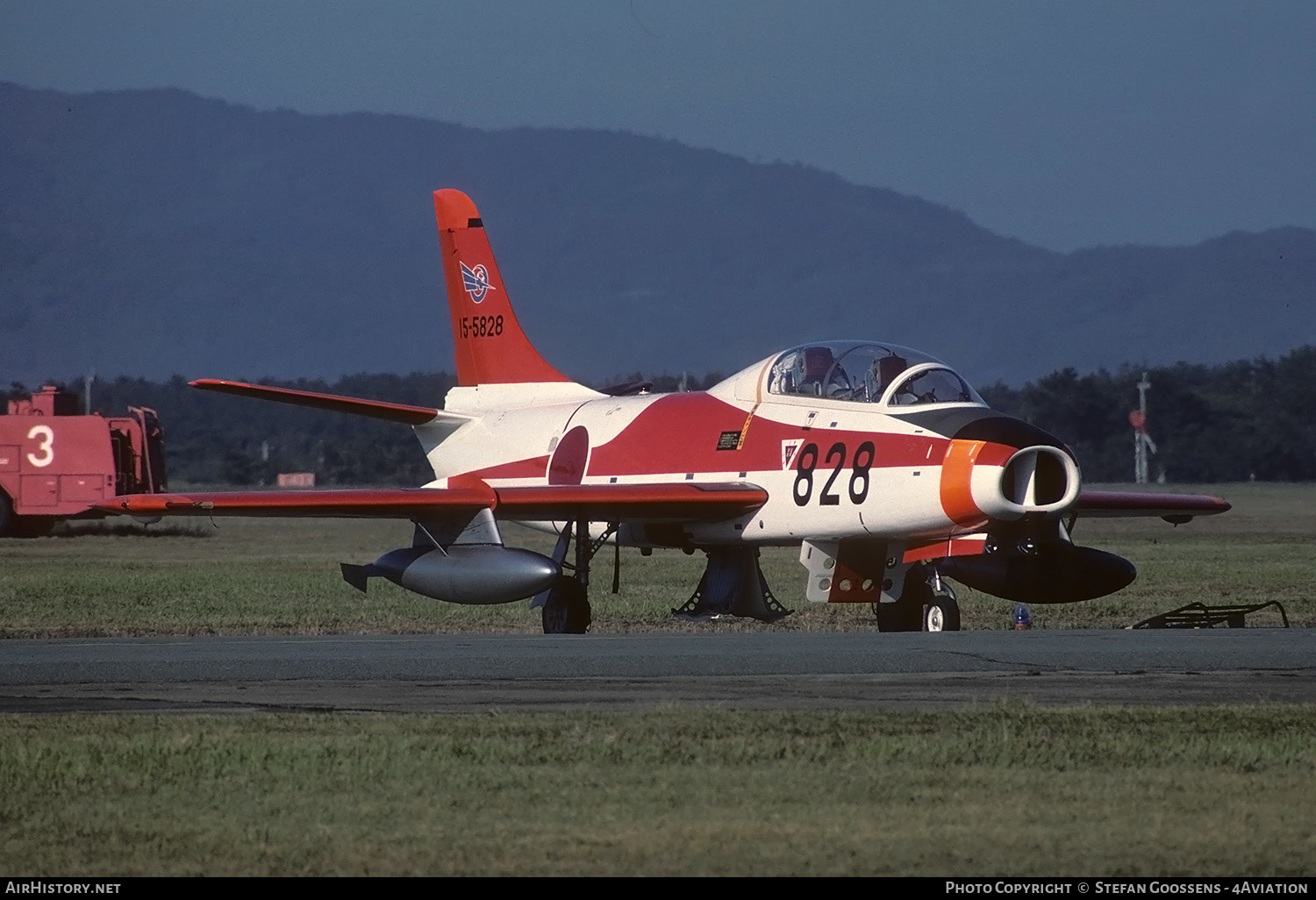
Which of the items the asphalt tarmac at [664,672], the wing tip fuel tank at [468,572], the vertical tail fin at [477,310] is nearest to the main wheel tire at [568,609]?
the wing tip fuel tank at [468,572]

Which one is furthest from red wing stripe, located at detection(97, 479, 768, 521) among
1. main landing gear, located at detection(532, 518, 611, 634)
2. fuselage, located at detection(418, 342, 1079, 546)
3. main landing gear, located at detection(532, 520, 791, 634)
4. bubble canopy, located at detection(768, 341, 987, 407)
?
bubble canopy, located at detection(768, 341, 987, 407)

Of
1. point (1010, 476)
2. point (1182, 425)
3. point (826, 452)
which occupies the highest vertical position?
point (1182, 425)

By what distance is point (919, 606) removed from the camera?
58.4 feet

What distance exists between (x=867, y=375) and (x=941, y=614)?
2347mm

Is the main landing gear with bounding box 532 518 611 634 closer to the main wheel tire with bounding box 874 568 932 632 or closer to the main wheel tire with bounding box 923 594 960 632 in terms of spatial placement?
the main wheel tire with bounding box 874 568 932 632

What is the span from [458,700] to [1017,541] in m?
7.05

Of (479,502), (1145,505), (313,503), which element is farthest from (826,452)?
(313,503)

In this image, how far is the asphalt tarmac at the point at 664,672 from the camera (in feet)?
36.0

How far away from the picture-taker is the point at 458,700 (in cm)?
1105

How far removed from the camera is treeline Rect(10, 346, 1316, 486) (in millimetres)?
89438

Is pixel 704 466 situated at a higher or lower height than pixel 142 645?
higher

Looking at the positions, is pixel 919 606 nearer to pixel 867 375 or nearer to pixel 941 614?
pixel 941 614
